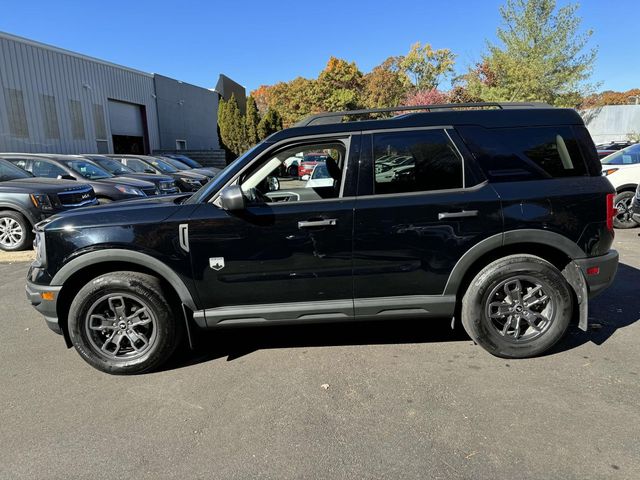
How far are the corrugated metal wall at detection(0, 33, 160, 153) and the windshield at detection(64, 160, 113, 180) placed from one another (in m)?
8.37

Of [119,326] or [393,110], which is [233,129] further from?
[119,326]

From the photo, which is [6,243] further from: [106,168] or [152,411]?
[152,411]

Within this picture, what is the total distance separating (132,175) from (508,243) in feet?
36.3

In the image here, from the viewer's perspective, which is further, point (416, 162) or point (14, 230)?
point (14, 230)

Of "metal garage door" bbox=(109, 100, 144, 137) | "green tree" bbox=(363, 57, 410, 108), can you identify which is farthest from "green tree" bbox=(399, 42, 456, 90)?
"metal garage door" bbox=(109, 100, 144, 137)

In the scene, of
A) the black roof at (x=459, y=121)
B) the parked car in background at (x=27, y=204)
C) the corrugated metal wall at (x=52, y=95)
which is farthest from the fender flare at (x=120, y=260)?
the corrugated metal wall at (x=52, y=95)

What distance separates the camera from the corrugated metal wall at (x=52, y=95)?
16547mm

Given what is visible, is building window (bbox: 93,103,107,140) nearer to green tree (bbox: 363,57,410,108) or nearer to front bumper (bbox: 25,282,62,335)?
front bumper (bbox: 25,282,62,335)

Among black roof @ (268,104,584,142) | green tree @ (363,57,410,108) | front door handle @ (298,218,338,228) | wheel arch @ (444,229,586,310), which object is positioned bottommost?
wheel arch @ (444,229,586,310)

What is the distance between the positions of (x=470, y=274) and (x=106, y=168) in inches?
457

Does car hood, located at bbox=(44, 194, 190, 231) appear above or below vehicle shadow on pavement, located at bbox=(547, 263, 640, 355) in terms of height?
above

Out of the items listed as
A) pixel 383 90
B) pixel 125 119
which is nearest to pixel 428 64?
pixel 383 90

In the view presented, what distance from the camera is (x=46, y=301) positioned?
3338mm

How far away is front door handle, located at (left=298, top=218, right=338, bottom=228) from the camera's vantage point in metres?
3.24
